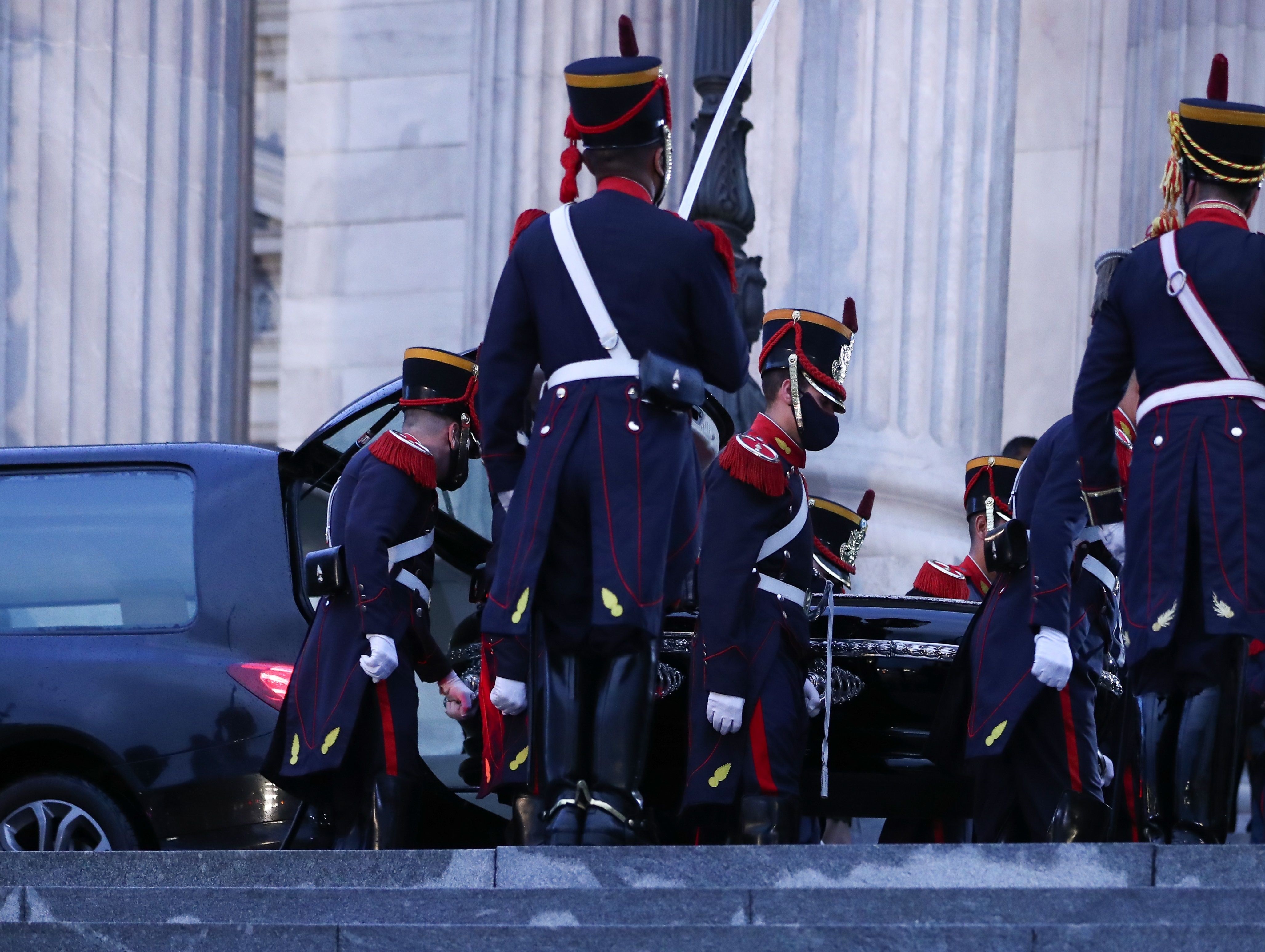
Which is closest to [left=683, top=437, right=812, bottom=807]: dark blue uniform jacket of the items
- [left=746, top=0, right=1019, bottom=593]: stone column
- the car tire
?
the car tire

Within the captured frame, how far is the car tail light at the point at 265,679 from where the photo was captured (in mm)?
6129

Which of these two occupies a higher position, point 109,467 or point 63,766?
point 109,467

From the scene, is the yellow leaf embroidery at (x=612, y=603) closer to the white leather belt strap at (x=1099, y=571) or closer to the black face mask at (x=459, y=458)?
the black face mask at (x=459, y=458)

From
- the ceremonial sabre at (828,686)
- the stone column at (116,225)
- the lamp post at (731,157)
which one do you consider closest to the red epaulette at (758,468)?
the ceremonial sabre at (828,686)

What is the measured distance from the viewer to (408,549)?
6113mm

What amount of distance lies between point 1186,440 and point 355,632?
215 centimetres

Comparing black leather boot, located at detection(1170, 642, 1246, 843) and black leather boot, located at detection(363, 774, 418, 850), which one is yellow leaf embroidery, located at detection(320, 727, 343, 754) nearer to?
black leather boot, located at detection(363, 774, 418, 850)

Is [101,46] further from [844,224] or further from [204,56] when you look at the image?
[844,224]

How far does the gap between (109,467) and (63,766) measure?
83cm

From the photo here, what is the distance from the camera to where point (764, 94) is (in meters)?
11.5

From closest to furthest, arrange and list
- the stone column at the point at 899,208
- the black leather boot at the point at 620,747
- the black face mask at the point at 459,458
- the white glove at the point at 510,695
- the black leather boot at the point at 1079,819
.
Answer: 1. the black leather boot at the point at 620,747
2. the white glove at the point at 510,695
3. the black leather boot at the point at 1079,819
4. the black face mask at the point at 459,458
5. the stone column at the point at 899,208

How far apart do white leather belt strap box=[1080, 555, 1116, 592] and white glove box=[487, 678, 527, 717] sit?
1908 millimetres

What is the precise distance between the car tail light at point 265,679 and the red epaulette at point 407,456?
23.6 inches

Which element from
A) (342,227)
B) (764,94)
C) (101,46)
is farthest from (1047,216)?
(101,46)
